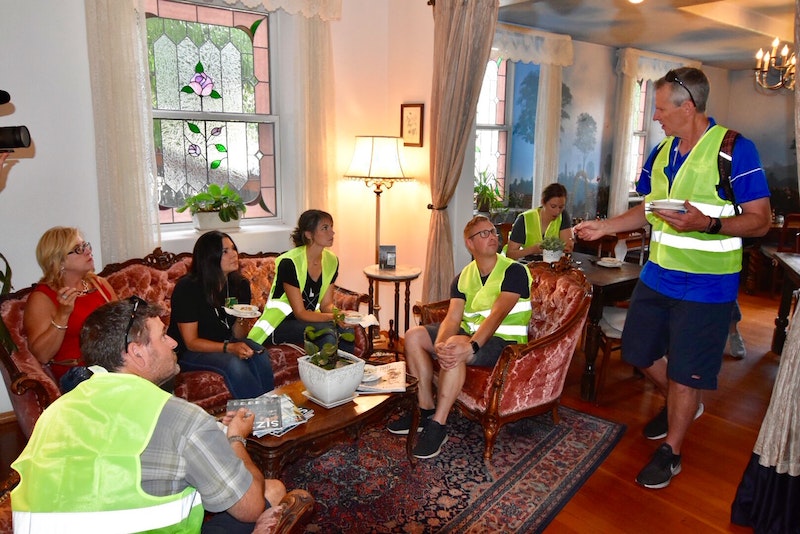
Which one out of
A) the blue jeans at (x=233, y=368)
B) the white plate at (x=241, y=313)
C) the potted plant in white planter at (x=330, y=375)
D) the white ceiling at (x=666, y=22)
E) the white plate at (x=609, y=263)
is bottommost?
the blue jeans at (x=233, y=368)

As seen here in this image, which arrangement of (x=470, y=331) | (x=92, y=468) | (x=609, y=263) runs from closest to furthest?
(x=92, y=468), (x=470, y=331), (x=609, y=263)

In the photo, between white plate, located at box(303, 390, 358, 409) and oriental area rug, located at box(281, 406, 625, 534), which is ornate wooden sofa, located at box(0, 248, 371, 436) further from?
oriental area rug, located at box(281, 406, 625, 534)

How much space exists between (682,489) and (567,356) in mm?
854

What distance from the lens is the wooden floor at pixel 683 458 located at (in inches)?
106

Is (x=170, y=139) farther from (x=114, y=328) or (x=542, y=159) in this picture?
(x=542, y=159)

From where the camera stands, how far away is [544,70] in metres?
6.44

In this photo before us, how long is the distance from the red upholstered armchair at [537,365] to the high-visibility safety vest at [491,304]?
18 cm

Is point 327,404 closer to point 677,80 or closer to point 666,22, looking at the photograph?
point 677,80

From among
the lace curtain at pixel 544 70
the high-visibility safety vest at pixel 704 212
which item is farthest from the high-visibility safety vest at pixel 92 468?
the lace curtain at pixel 544 70

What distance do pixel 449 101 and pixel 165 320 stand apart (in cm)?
252

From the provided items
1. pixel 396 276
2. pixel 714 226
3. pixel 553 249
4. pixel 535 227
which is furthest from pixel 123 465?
pixel 535 227

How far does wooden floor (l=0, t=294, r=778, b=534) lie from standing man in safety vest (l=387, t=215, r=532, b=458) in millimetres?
795

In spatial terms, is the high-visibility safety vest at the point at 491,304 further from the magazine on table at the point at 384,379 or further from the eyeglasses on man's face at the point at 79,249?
the eyeglasses on man's face at the point at 79,249

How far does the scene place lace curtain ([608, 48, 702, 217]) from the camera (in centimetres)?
730
